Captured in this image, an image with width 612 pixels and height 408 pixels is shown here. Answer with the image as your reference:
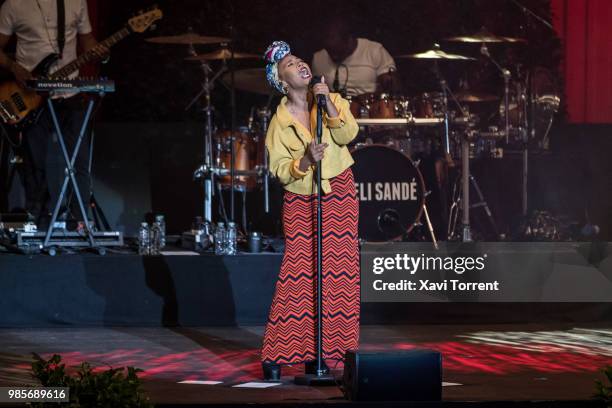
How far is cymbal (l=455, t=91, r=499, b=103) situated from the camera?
10.9 metres

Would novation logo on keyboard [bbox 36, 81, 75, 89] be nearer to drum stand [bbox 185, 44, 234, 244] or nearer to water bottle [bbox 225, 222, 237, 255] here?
water bottle [bbox 225, 222, 237, 255]

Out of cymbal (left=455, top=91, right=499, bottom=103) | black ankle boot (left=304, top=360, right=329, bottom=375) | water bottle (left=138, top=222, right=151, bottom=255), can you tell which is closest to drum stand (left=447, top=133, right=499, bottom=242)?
cymbal (left=455, top=91, right=499, bottom=103)

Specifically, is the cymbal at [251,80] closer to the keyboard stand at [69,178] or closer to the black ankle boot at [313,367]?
the keyboard stand at [69,178]

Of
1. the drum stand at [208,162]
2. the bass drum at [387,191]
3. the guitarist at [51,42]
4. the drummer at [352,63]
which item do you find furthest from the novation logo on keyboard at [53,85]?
the drummer at [352,63]

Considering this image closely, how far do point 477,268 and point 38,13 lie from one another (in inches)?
163

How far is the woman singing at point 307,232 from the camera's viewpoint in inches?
232

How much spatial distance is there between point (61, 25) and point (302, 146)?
4.22 m

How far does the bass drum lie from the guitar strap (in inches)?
103

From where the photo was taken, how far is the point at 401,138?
10.5m

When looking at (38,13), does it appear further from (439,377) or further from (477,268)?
(439,377)

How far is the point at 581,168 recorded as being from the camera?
467 inches

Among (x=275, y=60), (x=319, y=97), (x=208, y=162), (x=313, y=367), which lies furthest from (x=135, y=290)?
(x=319, y=97)

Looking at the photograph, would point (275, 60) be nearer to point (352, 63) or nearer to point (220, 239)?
point (220, 239)

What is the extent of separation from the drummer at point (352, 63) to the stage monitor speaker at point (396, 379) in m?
5.78
